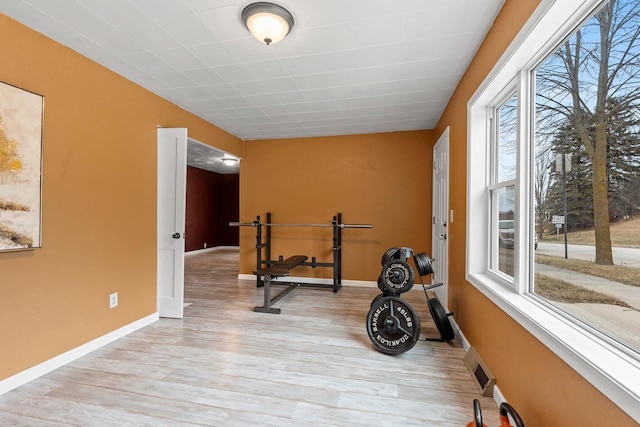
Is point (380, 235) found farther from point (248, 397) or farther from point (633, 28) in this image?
point (633, 28)

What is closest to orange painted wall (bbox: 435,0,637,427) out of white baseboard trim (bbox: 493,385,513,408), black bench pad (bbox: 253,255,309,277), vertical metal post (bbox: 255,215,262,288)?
white baseboard trim (bbox: 493,385,513,408)

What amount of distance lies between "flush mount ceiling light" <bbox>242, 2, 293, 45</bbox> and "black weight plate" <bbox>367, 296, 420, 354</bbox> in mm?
2203

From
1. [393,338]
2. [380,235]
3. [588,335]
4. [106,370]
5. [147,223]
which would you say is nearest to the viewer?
[588,335]

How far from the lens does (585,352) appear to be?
109cm

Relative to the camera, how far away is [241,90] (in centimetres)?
312

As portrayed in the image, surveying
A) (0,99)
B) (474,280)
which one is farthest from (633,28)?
(0,99)

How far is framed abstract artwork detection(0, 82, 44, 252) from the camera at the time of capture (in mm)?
1899

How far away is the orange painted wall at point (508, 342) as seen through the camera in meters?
1.10

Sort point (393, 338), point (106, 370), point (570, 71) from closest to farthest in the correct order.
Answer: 1. point (570, 71)
2. point (106, 370)
3. point (393, 338)

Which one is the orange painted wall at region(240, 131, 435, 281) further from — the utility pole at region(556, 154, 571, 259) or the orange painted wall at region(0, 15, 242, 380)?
the utility pole at region(556, 154, 571, 259)

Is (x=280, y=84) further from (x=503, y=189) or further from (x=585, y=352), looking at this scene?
(x=585, y=352)

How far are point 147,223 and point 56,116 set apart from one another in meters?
1.24

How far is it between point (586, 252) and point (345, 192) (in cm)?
372

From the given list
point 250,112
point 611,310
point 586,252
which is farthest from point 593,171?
point 250,112
